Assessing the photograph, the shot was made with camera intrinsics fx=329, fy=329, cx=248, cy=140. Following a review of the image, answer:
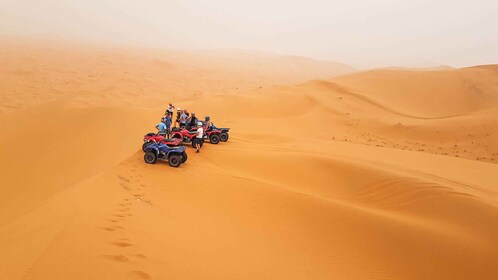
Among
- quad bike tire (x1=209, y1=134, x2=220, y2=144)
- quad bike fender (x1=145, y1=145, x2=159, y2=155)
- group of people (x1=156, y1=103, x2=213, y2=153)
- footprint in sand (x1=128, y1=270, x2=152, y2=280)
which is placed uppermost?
group of people (x1=156, y1=103, x2=213, y2=153)

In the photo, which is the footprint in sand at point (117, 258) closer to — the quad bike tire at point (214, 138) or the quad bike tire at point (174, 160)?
the quad bike tire at point (174, 160)

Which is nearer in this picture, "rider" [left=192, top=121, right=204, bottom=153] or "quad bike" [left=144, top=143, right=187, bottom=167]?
"quad bike" [left=144, top=143, right=187, bottom=167]

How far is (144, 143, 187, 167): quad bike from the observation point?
8.80 meters

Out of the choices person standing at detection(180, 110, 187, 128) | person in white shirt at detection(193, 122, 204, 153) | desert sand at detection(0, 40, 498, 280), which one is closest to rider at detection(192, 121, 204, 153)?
person in white shirt at detection(193, 122, 204, 153)

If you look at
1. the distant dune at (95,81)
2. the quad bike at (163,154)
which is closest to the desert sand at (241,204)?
the quad bike at (163,154)

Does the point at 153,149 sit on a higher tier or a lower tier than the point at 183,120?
lower

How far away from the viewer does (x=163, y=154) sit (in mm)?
8945

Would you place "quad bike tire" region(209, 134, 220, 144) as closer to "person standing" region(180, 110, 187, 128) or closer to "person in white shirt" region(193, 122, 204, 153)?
"person standing" region(180, 110, 187, 128)

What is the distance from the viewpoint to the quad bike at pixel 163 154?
28.9 ft

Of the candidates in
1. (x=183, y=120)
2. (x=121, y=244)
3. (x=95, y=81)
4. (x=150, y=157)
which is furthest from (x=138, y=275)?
(x=95, y=81)

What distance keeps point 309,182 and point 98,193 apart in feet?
16.8

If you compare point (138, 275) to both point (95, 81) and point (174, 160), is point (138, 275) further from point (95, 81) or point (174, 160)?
point (95, 81)

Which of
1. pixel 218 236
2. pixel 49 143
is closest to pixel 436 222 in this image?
pixel 218 236

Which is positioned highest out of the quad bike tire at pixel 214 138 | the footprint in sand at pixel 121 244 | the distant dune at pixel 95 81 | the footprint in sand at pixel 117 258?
the distant dune at pixel 95 81
